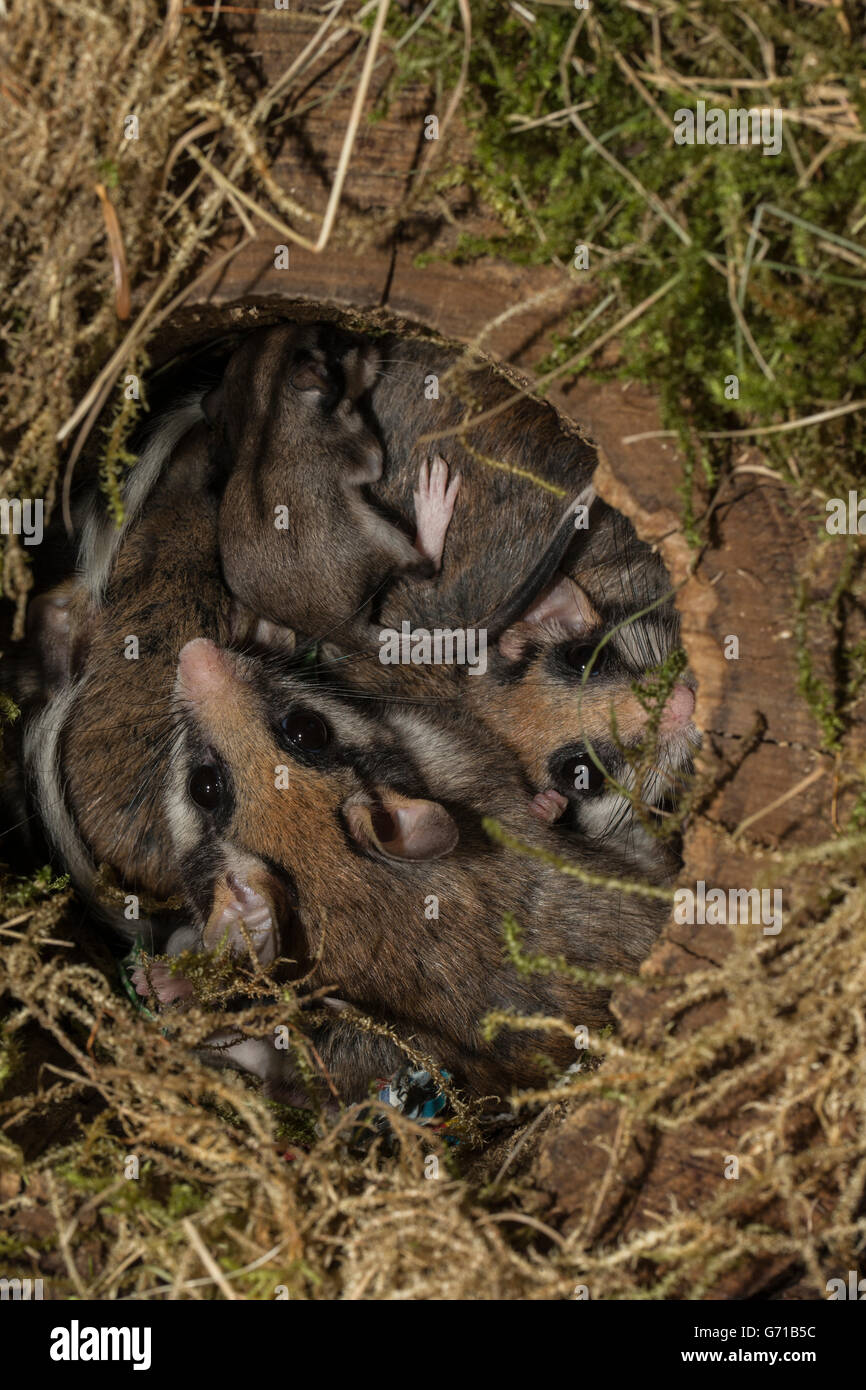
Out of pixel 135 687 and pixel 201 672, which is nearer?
pixel 201 672

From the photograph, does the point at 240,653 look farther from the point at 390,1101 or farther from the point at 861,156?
the point at 861,156

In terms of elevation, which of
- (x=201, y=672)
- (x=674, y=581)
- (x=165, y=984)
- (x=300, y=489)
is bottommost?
(x=165, y=984)

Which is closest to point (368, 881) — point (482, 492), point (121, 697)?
point (121, 697)

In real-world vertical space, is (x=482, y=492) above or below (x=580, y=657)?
above

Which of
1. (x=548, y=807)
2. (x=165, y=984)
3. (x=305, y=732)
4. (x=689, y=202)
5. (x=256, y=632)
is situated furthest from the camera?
(x=256, y=632)

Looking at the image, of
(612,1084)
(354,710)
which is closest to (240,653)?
(354,710)

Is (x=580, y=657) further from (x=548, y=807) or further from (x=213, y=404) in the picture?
(x=213, y=404)

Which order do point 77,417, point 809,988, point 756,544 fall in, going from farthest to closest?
point 77,417, point 756,544, point 809,988

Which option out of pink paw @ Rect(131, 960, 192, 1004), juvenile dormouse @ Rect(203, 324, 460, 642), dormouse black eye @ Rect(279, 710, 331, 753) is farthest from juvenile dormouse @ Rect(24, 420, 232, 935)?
dormouse black eye @ Rect(279, 710, 331, 753)
